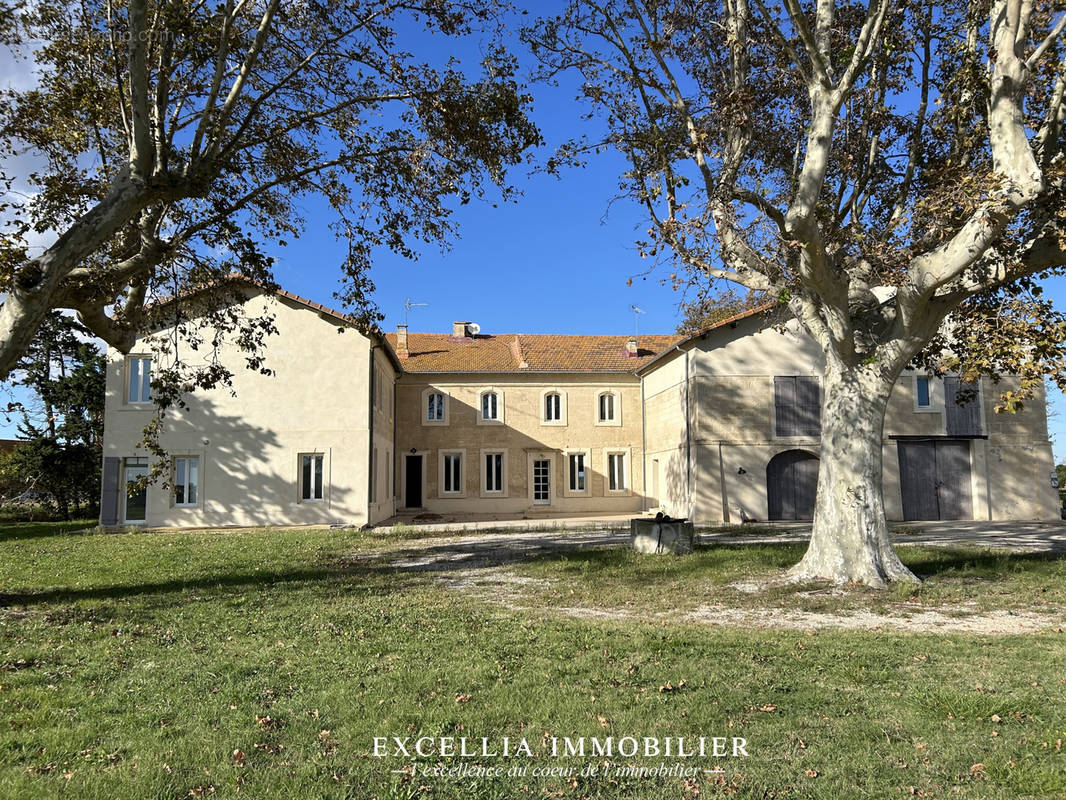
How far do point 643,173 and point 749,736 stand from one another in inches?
343

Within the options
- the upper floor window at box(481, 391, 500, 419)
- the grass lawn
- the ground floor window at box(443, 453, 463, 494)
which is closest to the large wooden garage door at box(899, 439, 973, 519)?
the grass lawn

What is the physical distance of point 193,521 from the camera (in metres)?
21.8

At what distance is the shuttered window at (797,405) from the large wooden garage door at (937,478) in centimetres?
315

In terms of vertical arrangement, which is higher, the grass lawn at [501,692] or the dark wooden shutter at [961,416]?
the dark wooden shutter at [961,416]

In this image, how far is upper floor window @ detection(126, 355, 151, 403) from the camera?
2258cm

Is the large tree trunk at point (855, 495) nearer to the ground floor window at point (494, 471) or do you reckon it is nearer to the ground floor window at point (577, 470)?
the ground floor window at point (577, 470)

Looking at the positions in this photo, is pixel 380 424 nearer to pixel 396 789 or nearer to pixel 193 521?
pixel 193 521

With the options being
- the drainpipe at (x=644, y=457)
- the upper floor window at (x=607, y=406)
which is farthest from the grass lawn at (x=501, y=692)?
the upper floor window at (x=607, y=406)

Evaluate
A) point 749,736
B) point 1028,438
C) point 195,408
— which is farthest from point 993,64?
point 195,408

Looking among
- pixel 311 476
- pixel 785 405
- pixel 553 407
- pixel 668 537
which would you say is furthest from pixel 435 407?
pixel 668 537

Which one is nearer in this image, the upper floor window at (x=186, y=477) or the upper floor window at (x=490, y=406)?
the upper floor window at (x=186, y=477)

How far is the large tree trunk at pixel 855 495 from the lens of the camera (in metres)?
10.4

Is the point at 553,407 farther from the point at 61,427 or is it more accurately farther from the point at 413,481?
the point at 61,427

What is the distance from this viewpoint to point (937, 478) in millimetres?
23328
